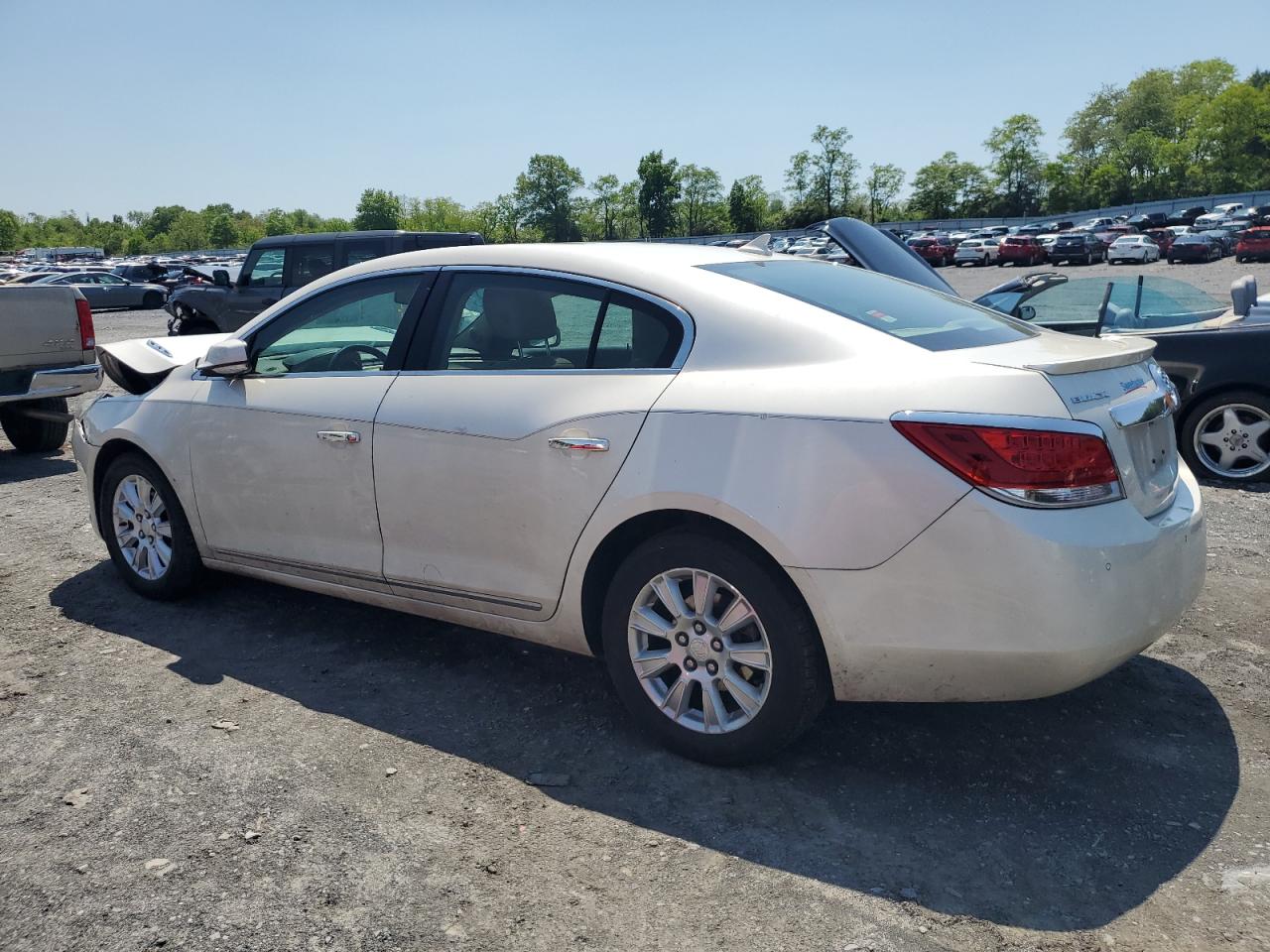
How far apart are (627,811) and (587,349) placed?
4.92 feet

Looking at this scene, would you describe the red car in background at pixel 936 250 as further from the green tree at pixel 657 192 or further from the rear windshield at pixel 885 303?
the green tree at pixel 657 192

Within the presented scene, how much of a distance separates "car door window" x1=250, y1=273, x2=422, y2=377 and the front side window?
11.3 inches

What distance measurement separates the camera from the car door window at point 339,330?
13.4 ft

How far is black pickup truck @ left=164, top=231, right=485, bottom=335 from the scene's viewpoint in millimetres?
12391

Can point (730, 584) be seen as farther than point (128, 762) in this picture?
No

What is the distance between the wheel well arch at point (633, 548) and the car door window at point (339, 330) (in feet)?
4.33

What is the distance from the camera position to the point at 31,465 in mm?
8719

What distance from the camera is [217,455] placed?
4449 mm

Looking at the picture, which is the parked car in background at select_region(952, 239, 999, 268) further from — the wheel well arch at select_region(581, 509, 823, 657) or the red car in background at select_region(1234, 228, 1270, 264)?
the wheel well arch at select_region(581, 509, 823, 657)

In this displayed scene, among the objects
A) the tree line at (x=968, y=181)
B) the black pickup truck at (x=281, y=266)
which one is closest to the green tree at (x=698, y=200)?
the tree line at (x=968, y=181)

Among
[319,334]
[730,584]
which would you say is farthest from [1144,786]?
[319,334]

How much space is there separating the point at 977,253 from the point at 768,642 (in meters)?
56.7

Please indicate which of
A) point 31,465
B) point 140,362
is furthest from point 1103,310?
point 31,465

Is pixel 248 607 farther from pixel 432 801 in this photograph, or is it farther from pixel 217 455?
pixel 432 801
